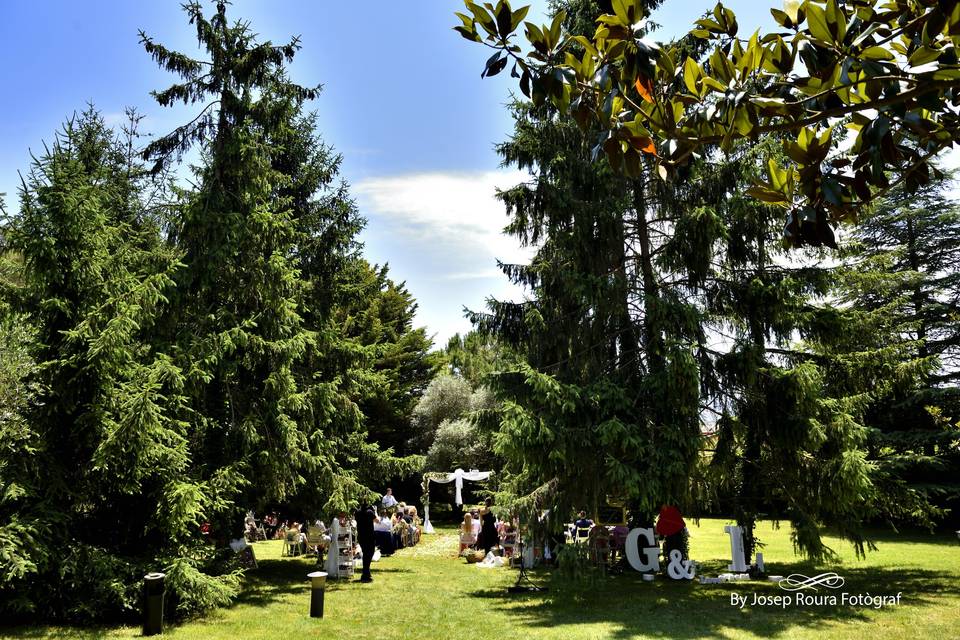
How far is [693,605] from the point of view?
9.96 meters

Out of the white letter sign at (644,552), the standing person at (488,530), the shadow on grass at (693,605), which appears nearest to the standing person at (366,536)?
the shadow on grass at (693,605)

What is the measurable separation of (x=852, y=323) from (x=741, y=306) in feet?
6.39

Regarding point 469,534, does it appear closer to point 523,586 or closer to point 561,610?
point 523,586

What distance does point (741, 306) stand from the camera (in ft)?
39.2

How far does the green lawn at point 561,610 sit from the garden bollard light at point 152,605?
0.24 m

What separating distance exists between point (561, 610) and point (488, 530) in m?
5.88

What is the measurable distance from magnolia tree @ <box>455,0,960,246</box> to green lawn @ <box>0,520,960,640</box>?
7304 millimetres

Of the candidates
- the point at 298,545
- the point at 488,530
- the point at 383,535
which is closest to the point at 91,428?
the point at 488,530

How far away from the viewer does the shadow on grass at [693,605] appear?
862cm

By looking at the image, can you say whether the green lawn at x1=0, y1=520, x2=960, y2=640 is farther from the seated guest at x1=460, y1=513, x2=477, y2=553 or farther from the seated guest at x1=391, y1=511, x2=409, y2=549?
the seated guest at x1=391, y1=511, x2=409, y2=549

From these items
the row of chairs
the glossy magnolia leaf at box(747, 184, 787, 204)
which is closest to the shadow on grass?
the row of chairs

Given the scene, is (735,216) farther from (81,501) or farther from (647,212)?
(81,501)

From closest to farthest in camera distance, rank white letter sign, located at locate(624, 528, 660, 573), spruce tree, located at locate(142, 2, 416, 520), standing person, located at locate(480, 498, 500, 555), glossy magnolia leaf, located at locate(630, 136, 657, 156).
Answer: glossy magnolia leaf, located at locate(630, 136, 657, 156) < spruce tree, located at locate(142, 2, 416, 520) < white letter sign, located at locate(624, 528, 660, 573) < standing person, located at locate(480, 498, 500, 555)

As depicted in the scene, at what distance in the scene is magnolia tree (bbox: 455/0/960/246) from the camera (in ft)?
6.94
